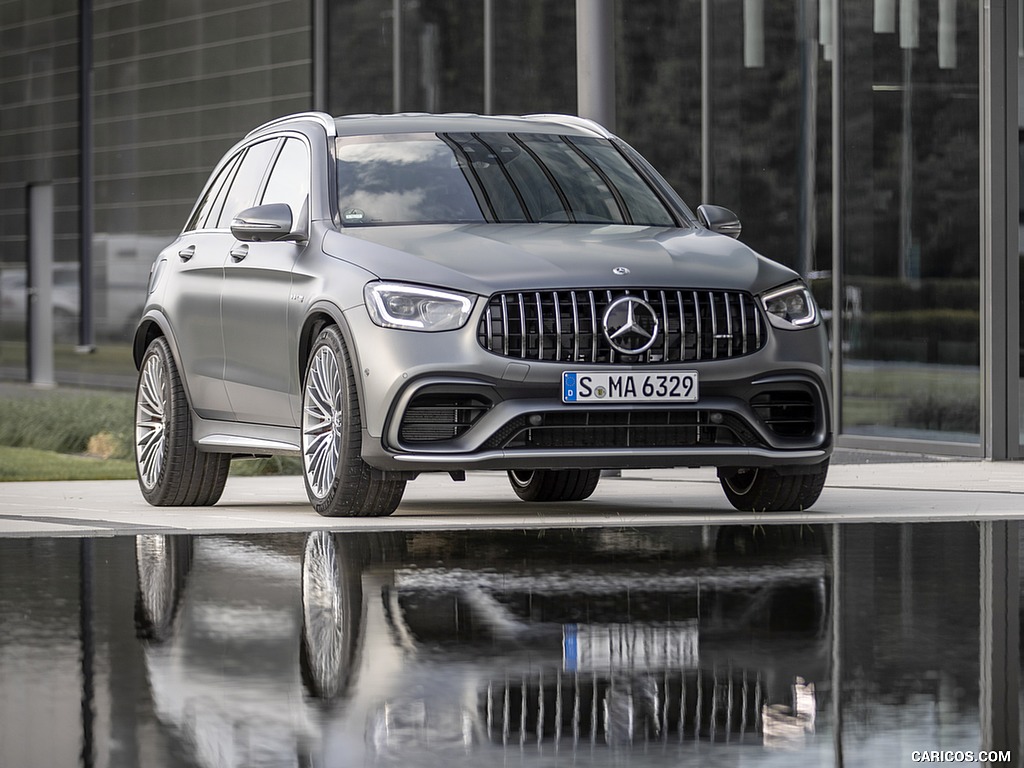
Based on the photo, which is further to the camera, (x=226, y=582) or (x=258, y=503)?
(x=258, y=503)

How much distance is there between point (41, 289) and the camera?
28953 millimetres

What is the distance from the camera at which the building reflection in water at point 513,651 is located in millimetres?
4277

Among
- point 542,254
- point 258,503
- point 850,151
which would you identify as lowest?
point 258,503

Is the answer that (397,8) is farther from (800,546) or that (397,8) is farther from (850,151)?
(800,546)

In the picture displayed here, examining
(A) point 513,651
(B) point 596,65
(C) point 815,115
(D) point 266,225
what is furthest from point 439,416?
(C) point 815,115

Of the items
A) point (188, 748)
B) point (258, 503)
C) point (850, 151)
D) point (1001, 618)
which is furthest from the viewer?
point (850, 151)

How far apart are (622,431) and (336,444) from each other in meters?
1.18

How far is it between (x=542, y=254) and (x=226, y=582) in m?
2.40

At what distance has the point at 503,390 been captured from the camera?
28.1 ft

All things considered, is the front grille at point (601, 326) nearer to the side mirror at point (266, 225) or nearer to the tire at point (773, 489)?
the tire at point (773, 489)

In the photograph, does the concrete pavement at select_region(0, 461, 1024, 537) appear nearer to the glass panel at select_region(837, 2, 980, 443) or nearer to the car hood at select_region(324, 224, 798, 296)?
the car hood at select_region(324, 224, 798, 296)

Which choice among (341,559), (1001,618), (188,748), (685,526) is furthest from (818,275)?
(188,748)

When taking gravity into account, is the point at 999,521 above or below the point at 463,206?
below

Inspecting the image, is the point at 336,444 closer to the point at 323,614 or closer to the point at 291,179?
the point at 291,179
